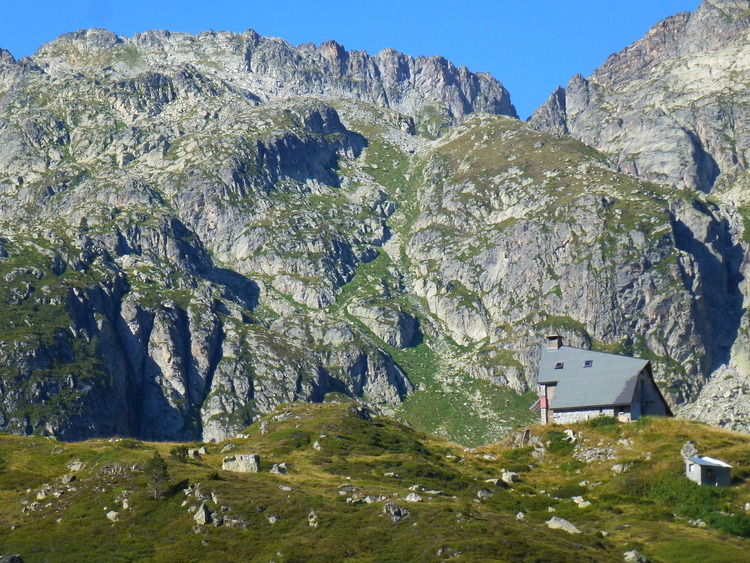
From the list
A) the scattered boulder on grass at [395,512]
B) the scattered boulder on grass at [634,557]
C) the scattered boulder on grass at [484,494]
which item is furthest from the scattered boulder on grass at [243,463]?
the scattered boulder on grass at [634,557]

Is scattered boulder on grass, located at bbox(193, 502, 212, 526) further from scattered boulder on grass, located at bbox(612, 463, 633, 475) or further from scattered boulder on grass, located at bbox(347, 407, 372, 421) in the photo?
scattered boulder on grass, located at bbox(347, 407, 372, 421)

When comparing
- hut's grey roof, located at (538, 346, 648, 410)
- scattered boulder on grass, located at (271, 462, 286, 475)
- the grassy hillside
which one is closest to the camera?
the grassy hillside

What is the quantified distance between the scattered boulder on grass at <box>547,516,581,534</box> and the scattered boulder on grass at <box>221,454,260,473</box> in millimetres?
26469

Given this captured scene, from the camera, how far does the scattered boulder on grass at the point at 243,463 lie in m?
83.4

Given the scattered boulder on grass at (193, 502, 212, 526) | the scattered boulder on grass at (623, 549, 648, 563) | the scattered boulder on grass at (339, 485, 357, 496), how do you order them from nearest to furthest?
the scattered boulder on grass at (623, 549, 648, 563), the scattered boulder on grass at (193, 502, 212, 526), the scattered boulder on grass at (339, 485, 357, 496)

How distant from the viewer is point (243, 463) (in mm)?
84062

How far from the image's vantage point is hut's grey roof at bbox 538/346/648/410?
9869cm

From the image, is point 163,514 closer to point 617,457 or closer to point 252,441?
point 252,441

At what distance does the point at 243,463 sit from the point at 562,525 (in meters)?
28.8

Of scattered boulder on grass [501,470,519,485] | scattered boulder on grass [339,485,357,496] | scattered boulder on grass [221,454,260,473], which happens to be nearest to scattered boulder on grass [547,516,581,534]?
scattered boulder on grass [339,485,357,496]

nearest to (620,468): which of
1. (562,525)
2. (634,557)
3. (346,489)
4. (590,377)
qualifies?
(562,525)

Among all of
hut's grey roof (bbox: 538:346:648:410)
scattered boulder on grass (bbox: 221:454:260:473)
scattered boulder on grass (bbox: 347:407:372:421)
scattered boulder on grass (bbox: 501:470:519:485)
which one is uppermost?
hut's grey roof (bbox: 538:346:648:410)

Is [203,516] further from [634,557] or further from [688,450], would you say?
[688,450]

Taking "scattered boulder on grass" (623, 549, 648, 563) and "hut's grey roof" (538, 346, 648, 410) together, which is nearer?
"scattered boulder on grass" (623, 549, 648, 563)
